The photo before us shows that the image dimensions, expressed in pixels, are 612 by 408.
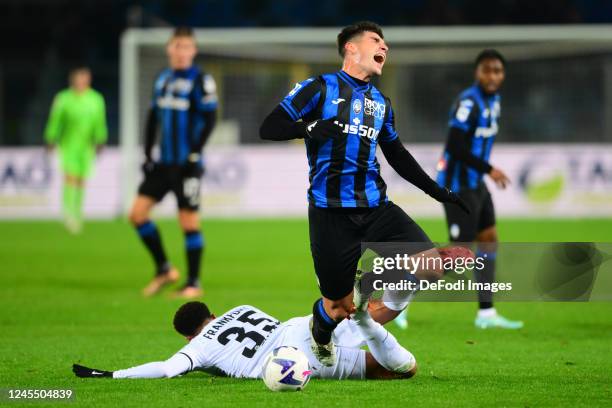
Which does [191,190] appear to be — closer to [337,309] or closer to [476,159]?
[476,159]

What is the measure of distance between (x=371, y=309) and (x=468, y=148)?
3050mm

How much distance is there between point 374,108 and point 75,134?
44.1 feet

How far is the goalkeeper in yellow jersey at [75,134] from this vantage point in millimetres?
18828

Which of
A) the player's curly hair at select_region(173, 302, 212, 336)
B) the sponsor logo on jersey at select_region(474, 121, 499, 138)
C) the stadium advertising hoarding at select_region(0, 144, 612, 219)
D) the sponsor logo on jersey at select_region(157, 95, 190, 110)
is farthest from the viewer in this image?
the stadium advertising hoarding at select_region(0, 144, 612, 219)

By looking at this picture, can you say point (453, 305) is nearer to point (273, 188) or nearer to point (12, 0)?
point (273, 188)

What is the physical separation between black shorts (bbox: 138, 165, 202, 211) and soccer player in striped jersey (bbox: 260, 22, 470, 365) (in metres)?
4.89

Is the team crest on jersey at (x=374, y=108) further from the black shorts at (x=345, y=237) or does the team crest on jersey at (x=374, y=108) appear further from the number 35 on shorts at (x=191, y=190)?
the number 35 on shorts at (x=191, y=190)

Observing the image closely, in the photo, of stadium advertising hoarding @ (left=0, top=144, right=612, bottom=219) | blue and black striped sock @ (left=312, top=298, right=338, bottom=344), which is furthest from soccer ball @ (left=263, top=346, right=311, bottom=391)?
stadium advertising hoarding @ (left=0, top=144, right=612, bottom=219)

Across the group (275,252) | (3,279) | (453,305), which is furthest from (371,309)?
(275,252)

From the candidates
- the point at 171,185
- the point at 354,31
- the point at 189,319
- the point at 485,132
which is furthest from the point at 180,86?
the point at 354,31

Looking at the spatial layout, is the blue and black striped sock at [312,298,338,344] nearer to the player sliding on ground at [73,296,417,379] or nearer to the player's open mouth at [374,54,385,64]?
the player sliding on ground at [73,296,417,379]

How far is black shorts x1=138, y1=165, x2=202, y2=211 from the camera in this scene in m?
11.0

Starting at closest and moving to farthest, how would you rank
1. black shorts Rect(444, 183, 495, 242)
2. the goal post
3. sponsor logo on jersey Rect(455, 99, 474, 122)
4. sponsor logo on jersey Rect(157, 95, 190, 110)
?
1. black shorts Rect(444, 183, 495, 242)
2. sponsor logo on jersey Rect(455, 99, 474, 122)
3. sponsor logo on jersey Rect(157, 95, 190, 110)
4. the goal post

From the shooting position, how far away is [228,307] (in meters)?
10.2
